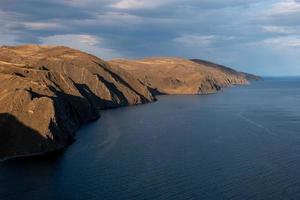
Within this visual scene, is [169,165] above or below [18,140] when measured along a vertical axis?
below

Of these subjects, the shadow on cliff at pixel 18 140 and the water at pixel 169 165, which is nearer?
the water at pixel 169 165

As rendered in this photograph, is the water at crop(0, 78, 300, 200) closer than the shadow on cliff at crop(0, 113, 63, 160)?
Yes

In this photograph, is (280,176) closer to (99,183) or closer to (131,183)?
(131,183)

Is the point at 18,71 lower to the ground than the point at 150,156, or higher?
higher

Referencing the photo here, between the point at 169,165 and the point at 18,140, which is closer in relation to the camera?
the point at 169,165

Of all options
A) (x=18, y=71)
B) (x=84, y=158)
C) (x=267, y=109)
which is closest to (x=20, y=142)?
(x=84, y=158)
